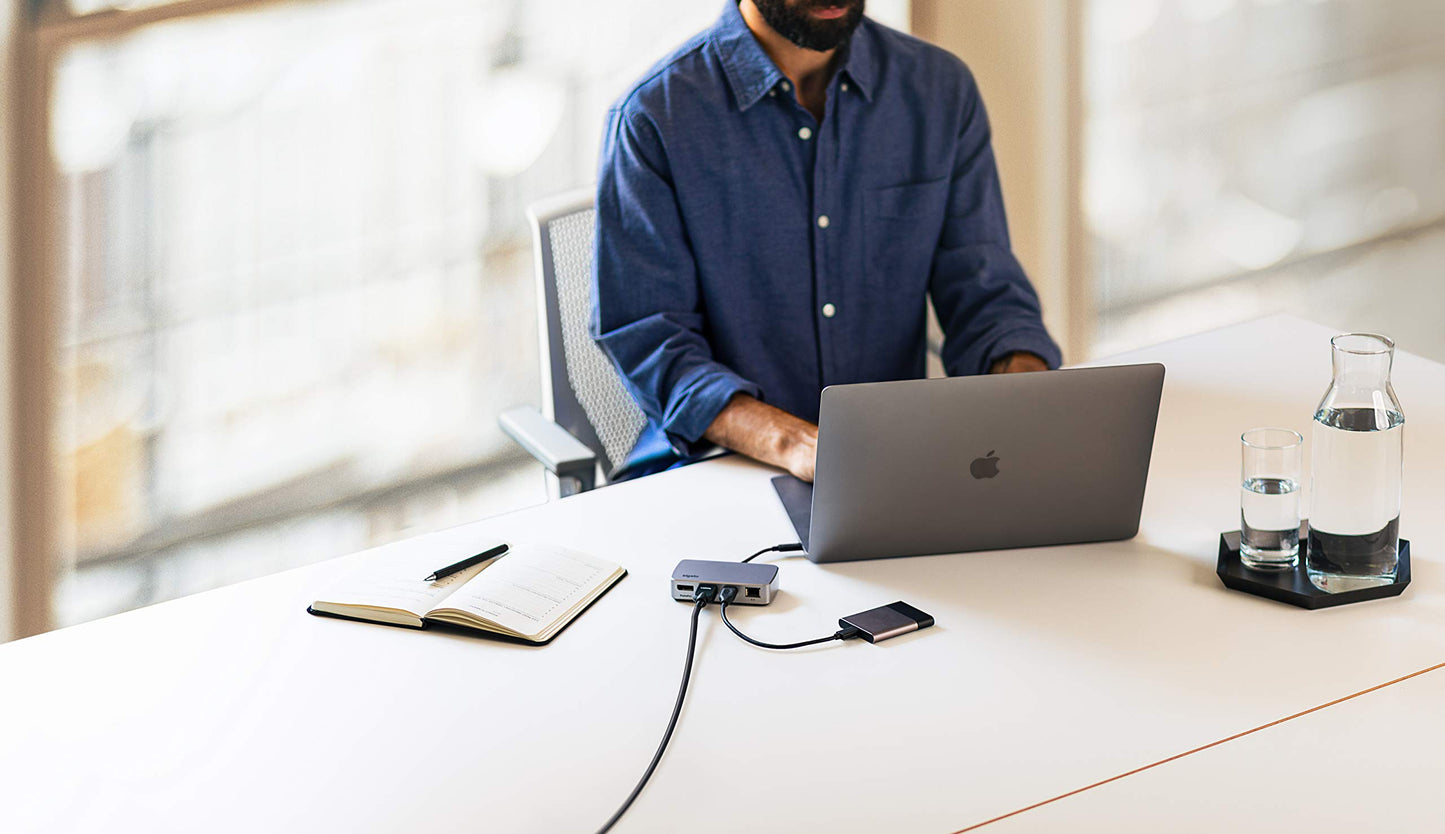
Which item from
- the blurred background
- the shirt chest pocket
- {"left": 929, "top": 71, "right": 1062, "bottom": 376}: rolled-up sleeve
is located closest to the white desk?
{"left": 929, "top": 71, "right": 1062, "bottom": 376}: rolled-up sleeve

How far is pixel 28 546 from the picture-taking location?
2.22 meters

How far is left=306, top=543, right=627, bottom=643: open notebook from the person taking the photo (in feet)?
4.18

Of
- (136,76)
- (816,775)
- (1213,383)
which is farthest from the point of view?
(136,76)

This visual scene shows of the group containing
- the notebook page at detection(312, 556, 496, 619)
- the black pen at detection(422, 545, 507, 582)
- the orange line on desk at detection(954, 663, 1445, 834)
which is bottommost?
the orange line on desk at detection(954, 663, 1445, 834)

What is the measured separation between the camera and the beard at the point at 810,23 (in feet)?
6.47

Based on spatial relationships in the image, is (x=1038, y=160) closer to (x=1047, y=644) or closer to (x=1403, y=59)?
(x=1403, y=59)

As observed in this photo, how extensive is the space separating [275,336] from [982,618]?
166cm

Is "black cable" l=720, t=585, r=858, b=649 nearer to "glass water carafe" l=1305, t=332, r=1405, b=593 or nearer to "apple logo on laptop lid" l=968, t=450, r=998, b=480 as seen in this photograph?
"apple logo on laptop lid" l=968, t=450, r=998, b=480

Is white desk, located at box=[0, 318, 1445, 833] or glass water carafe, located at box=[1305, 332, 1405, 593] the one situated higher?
glass water carafe, located at box=[1305, 332, 1405, 593]

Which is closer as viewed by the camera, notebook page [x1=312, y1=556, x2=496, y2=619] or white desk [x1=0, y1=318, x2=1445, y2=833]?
white desk [x1=0, y1=318, x2=1445, y2=833]

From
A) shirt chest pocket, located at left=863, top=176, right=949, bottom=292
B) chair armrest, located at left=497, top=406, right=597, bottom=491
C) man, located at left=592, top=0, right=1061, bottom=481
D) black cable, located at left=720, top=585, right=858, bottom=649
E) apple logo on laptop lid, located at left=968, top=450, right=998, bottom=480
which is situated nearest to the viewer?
black cable, located at left=720, top=585, right=858, bottom=649

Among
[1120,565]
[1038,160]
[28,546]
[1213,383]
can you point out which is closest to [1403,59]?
[1038,160]

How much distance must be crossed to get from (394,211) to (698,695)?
1642 mm

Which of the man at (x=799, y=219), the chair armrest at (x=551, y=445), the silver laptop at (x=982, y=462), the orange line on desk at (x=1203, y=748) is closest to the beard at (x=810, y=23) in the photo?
the man at (x=799, y=219)
